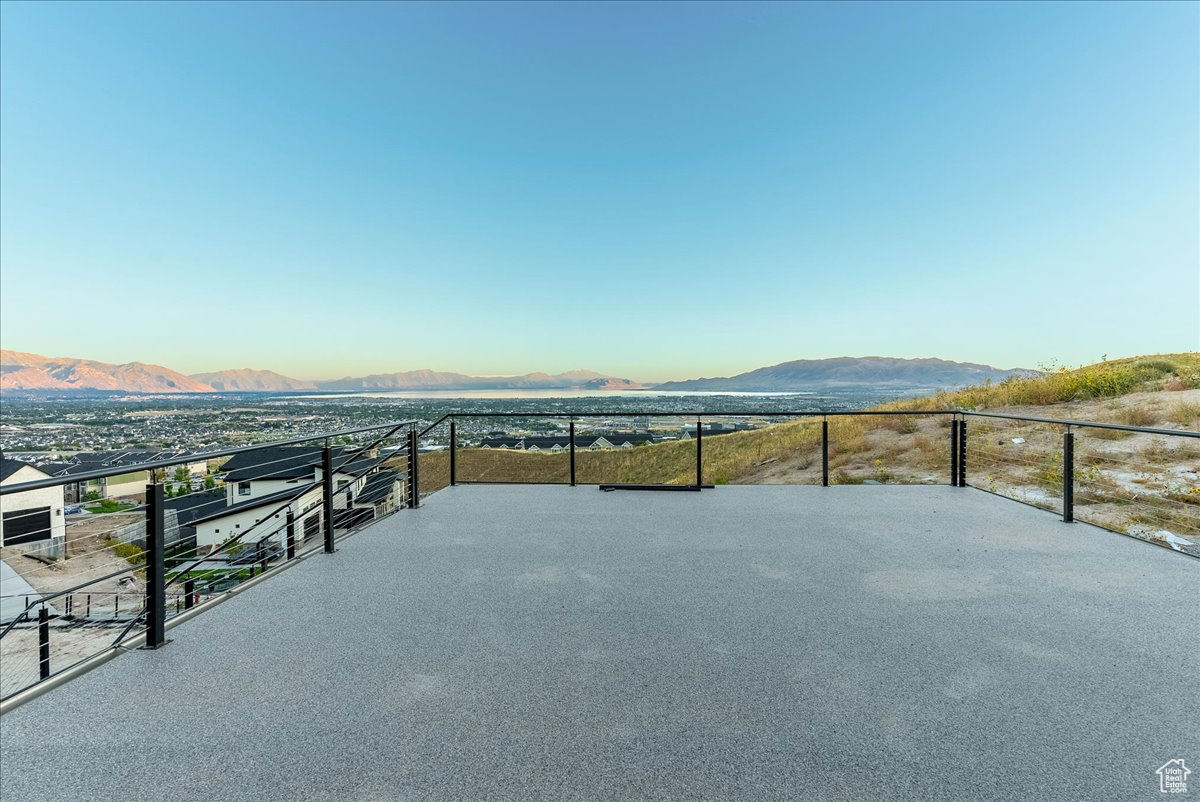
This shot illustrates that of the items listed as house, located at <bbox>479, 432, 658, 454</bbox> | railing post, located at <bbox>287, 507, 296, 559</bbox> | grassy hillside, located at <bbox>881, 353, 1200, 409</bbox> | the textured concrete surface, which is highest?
grassy hillside, located at <bbox>881, 353, 1200, 409</bbox>

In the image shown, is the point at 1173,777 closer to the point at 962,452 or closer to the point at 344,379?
the point at 962,452

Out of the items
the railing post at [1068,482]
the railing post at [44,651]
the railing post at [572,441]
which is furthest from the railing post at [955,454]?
the railing post at [44,651]

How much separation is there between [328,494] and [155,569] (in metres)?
1.17

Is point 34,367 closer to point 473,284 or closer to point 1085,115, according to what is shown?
point 473,284

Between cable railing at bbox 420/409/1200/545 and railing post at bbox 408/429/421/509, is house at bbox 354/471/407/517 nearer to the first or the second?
railing post at bbox 408/429/421/509

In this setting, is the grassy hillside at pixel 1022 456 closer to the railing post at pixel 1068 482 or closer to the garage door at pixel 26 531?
the railing post at pixel 1068 482

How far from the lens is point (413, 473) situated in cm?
432

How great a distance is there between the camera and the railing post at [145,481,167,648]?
1899mm

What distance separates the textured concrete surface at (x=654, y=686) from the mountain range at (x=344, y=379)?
2266 centimetres

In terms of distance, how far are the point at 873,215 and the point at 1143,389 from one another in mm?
5432

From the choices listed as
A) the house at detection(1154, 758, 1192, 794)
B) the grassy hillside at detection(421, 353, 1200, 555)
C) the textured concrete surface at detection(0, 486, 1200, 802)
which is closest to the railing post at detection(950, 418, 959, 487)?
the grassy hillside at detection(421, 353, 1200, 555)

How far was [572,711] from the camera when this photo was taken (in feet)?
4.77

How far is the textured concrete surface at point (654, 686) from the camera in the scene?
1.19 m

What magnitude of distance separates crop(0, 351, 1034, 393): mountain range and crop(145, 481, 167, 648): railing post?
75.4 feet
